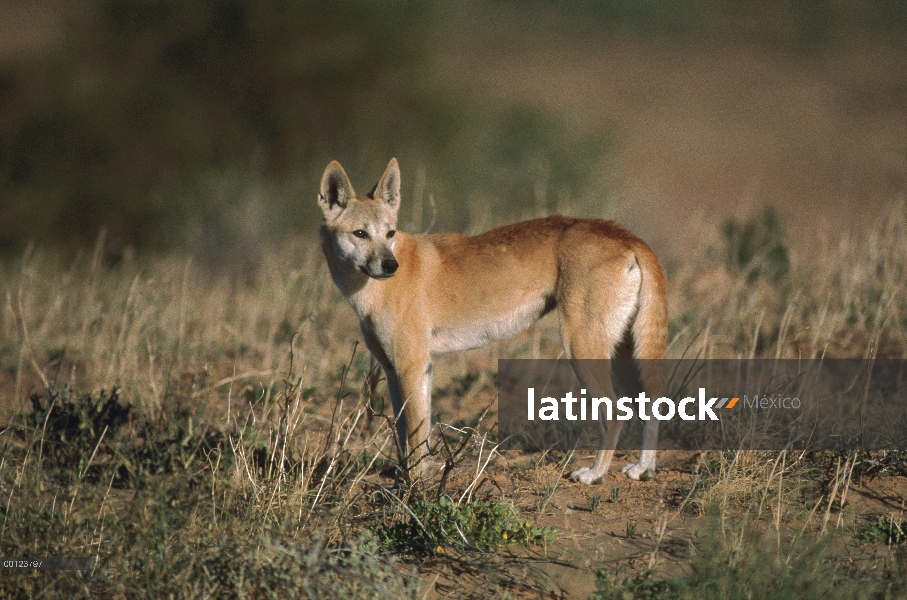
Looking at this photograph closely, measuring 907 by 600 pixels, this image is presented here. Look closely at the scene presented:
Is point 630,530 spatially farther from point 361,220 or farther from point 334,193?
point 334,193

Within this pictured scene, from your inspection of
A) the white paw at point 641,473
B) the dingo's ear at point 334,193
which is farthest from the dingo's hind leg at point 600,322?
the dingo's ear at point 334,193

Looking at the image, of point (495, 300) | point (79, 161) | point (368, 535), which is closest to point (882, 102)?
point (79, 161)

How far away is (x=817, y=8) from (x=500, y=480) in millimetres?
34372

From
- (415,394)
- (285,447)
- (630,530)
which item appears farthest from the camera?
(415,394)

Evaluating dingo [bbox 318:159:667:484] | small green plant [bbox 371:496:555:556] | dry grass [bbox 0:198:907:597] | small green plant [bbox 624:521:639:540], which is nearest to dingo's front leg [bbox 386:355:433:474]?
dingo [bbox 318:159:667:484]

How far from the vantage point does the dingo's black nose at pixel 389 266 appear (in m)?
5.20

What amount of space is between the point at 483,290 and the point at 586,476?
53.5 inches

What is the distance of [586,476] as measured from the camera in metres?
5.05

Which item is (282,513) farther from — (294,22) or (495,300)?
(294,22)

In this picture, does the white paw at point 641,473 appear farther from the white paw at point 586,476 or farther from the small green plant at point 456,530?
the small green plant at point 456,530

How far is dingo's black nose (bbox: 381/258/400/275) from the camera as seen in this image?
5.20 meters

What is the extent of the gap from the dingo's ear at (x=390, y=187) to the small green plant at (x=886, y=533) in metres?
3.33

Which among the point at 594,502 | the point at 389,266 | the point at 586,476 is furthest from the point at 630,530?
the point at 389,266

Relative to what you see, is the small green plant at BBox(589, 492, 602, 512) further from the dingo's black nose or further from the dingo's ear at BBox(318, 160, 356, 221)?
the dingo's ear at BBox(318, 160, 356, 221)
